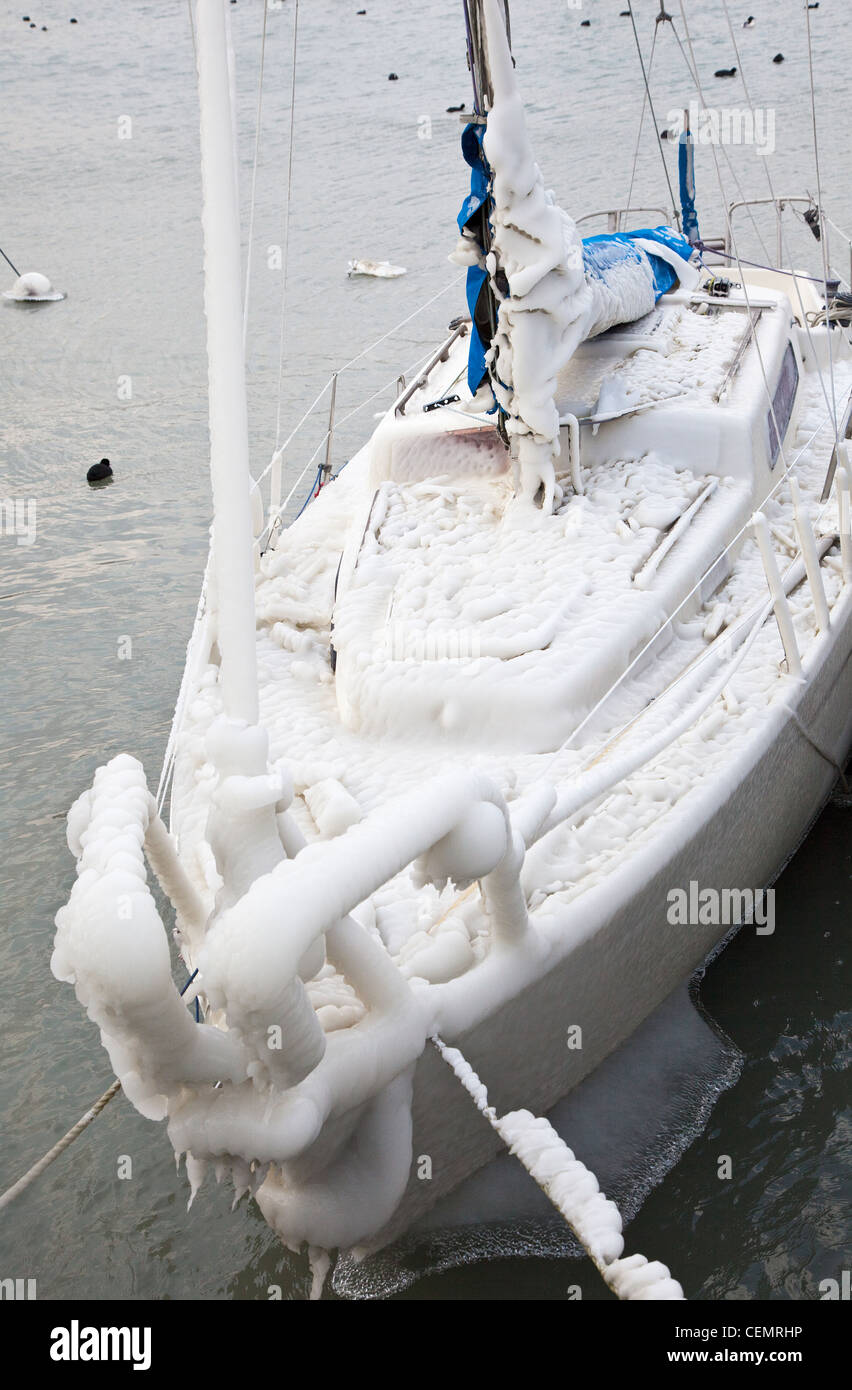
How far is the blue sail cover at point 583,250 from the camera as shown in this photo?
21.2 ft

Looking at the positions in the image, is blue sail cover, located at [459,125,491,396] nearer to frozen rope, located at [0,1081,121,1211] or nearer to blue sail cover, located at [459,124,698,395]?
blue sail cover, located at [459,124,698,395]

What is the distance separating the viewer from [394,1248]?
14.8 ft

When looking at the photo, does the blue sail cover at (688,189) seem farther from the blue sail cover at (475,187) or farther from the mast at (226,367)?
the mast at (226,367)

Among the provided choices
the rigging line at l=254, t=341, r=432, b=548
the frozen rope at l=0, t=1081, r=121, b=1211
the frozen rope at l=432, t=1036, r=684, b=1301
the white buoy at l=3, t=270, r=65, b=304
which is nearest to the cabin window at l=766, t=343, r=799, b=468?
the rigging line at l=254, t=341, r=432, b=548

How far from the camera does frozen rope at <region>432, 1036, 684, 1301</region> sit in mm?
3371

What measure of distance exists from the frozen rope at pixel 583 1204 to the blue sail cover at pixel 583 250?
4.20 metres

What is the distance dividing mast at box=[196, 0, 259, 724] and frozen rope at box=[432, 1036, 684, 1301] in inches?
54.1

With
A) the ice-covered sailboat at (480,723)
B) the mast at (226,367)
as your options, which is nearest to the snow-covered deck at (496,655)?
the ice-covered sailboat at (480,723)

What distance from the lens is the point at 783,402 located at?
779 cm

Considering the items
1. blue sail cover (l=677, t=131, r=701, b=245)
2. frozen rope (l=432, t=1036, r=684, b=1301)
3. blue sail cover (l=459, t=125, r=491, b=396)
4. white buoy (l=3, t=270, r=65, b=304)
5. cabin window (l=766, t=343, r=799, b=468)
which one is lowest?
frozen rope (l=432, t=1036, r=684, b=1301)

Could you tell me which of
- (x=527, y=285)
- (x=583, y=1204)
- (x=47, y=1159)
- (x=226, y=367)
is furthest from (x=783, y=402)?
(x=47, y=1159)
